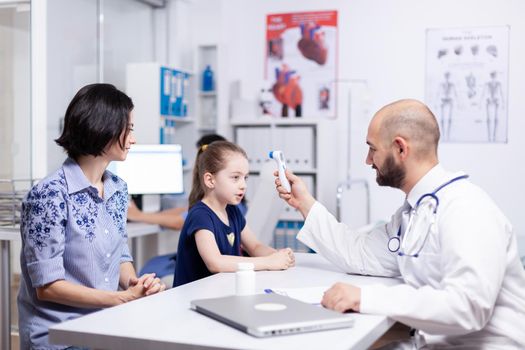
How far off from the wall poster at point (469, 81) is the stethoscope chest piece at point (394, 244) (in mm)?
3250

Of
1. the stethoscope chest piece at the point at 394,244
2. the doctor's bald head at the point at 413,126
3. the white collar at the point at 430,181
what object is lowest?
the stethoscope chest piece at the point at 394,244

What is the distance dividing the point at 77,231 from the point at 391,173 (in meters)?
0.90

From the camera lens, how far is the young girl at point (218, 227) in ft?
7.05

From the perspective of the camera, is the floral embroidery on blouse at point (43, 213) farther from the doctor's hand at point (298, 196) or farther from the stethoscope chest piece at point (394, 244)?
the stethoscope chest piece at point (394, 244)

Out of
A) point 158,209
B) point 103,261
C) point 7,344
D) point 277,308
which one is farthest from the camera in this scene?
point 158,209

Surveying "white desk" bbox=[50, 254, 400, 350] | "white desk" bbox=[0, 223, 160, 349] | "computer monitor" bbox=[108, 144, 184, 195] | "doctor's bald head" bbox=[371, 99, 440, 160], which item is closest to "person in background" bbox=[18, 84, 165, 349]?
"white desk" bbox=[50, 254, 400, 350]

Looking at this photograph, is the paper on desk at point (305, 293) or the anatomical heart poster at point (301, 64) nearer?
the paper on desk at point (305, 293)

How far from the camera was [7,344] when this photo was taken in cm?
322

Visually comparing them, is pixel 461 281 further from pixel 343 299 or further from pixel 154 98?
pixel 154 98

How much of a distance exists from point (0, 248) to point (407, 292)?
7.81 ft

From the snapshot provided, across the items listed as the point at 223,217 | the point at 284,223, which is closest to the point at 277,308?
the point at 223,217

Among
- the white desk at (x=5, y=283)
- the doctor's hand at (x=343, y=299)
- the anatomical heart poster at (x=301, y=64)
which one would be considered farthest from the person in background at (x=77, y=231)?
the anatomical heart poster at (x=301, y=64)

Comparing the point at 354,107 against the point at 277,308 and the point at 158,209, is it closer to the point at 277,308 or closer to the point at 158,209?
the point at 158,209

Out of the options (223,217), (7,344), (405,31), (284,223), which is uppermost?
(405,31)
